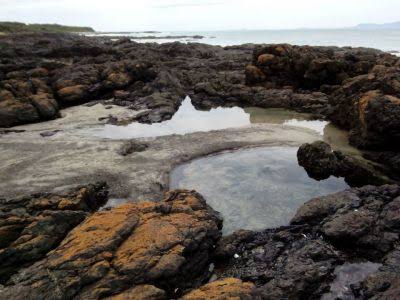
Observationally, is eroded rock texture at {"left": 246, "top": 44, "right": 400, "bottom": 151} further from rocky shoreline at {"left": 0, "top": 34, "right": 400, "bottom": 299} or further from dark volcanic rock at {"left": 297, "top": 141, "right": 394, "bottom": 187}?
dark volcanic rock at {"left": 297, "top": 141, "right": 394, "bottom": 187}

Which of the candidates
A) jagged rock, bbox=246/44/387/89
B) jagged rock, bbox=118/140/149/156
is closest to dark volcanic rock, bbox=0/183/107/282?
jagged rock, bbox=118/140/149/156

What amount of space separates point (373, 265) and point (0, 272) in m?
11.3

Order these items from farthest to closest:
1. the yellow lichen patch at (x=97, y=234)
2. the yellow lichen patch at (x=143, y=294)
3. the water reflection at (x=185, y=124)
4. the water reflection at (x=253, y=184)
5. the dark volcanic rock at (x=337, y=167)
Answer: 1. the water reflection at (x=185, y=124)
2. the dark volcanic rock at (x=337, y=167)
3. the water reflection at (x=253, y=184)
4. the yellow lichen patch at (x=97, y=234)
5. the yellow lichen patch at (x=143, y=294)

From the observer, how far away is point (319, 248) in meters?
12.8

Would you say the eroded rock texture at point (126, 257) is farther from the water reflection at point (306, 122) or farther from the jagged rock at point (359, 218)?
the water reflection at point (306, 122)

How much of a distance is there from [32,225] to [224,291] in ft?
21.0

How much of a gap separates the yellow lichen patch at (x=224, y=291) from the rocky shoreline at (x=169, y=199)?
6 cm

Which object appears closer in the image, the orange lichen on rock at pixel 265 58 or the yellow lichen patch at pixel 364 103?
the yellow lichen patch at pixel 364 103

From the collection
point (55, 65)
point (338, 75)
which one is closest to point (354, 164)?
point (338, 75)

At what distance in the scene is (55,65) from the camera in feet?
144

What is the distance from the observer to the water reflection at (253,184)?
1619 centimetres

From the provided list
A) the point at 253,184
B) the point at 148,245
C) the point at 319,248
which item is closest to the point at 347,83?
the point at 253,184

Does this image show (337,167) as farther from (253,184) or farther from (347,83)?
(347,83)

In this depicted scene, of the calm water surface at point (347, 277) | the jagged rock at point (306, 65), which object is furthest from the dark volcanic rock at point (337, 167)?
the jagged rock at point (306, 65)
